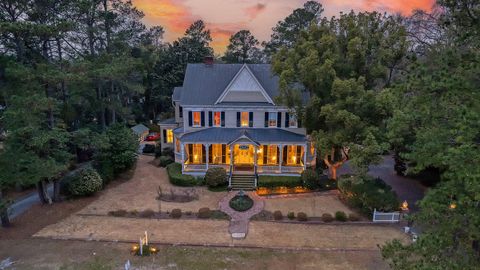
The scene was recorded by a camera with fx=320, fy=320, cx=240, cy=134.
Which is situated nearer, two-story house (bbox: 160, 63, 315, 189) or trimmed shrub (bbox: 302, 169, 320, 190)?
trimmed shrub (bbox: 302, 169, 320, 190)

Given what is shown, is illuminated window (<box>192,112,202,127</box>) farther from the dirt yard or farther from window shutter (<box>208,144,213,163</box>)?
the dirt yard

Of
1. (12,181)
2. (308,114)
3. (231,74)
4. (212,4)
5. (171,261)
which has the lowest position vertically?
(171,261)

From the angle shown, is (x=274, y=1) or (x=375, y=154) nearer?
(x=375, y=154)

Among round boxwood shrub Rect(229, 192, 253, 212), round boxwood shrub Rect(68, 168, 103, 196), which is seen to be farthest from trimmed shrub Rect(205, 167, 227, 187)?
round boxwood shrub Rect(68, 168, 103, 196)

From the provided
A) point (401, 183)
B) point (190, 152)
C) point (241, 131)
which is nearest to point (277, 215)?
point (241, 131)

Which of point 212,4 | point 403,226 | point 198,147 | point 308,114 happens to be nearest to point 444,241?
point 403,226

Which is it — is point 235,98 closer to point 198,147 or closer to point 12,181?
point 198,147

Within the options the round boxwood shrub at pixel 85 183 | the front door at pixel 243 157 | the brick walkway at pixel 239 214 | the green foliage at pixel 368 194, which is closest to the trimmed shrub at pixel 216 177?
the brick walkway at pixel 239 214
